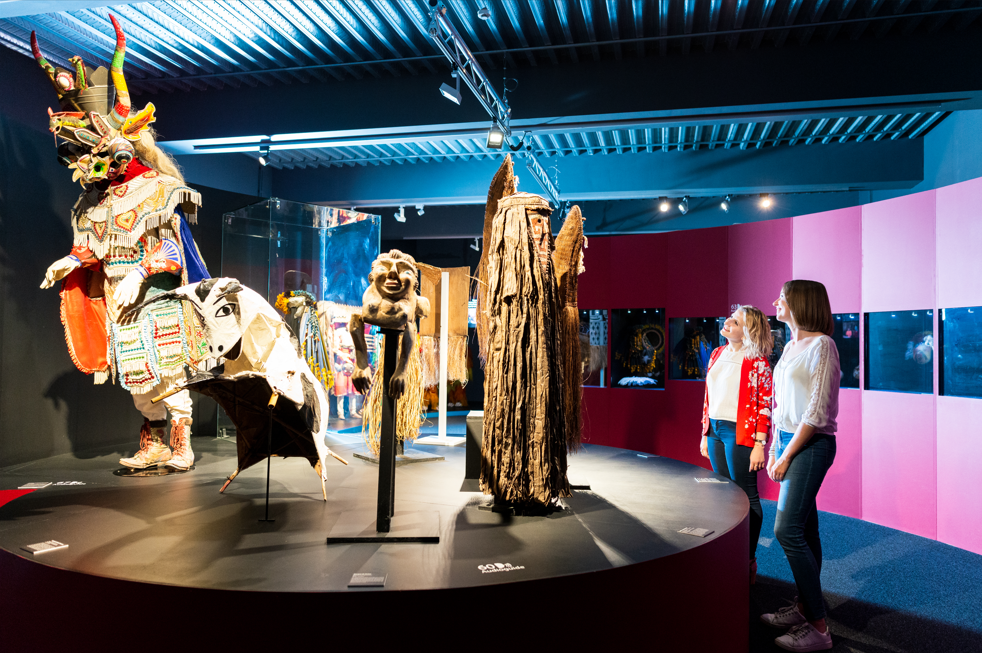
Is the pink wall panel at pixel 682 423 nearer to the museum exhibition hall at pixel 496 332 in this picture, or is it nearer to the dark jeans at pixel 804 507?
the museum exhibition hall at pixel 496 332

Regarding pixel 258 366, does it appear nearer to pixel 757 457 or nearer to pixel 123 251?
pixel 123 251

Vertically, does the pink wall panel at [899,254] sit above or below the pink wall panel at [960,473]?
above

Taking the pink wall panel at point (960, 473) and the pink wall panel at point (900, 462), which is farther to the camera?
the pink wall panel at point (900, 462)

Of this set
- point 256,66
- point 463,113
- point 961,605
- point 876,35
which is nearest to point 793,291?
point 961,605

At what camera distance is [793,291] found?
288cm

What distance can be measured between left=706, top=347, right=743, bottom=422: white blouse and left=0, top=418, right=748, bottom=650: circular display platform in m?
0.40

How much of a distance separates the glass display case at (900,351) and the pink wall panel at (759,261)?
2.70 ft

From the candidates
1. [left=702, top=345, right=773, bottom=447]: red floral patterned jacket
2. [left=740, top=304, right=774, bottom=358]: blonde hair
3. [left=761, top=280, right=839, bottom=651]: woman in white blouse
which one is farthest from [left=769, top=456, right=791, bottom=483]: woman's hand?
[left=740, top=304, right=774, bottom=358]: blonde hair

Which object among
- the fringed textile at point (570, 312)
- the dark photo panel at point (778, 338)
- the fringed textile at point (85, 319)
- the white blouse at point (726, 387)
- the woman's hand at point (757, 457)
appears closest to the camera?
the fringed textile at point (570, 312)

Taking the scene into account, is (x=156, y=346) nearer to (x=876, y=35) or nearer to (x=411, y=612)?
(x=411, y=612)

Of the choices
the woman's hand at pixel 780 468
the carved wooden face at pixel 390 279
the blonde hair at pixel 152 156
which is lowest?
the woman's hand at pixel 780 468

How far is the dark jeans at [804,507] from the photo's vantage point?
2.72 m

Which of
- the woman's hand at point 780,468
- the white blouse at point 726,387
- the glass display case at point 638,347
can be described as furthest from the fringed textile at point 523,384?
the glass display case at point 638,347

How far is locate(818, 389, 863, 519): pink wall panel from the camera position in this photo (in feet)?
16.8
